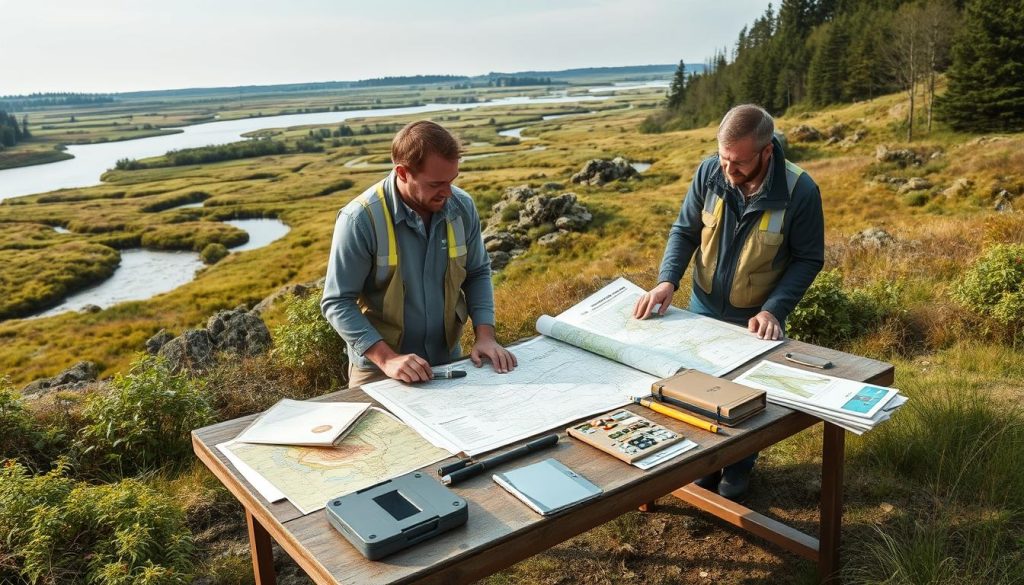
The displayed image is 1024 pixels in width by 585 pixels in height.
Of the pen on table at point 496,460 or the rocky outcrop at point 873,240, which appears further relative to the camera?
the rocky outcrop at point 873,240

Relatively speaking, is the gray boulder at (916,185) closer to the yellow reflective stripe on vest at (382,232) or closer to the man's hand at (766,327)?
the man's hand at (766,327)

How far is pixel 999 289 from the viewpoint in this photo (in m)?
7.82

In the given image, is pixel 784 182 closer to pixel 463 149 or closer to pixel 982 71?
pixel 463 149

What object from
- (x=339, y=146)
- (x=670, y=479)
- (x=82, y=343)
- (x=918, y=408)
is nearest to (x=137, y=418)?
(x=670, y=479)

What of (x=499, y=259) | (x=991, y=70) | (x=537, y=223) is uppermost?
(x=991, y=70)

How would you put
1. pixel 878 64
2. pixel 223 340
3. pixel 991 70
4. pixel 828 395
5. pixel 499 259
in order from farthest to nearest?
pixel 878 64 < pixel 991 70 < pixel 499 259 < pixel 223 340 < pixel 828 395

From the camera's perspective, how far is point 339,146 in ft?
516

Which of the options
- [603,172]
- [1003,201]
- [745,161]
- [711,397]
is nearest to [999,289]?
[745,161]

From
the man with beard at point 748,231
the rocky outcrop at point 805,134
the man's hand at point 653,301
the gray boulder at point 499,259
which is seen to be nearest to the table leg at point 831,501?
the man with beard at point 748,231

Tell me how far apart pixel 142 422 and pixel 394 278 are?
274cm

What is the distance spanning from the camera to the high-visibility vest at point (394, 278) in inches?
148

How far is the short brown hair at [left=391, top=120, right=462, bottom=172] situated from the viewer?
3457mm

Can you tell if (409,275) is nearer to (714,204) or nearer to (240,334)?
(714,204)

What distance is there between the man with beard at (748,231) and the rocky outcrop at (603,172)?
49.5 meters
